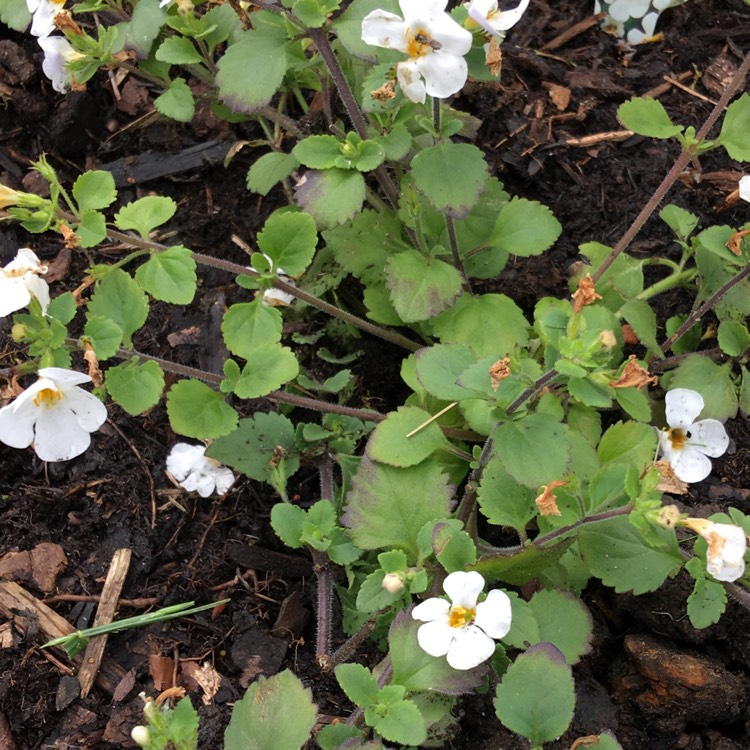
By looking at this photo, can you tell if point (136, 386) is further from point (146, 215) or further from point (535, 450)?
point (535, 450)

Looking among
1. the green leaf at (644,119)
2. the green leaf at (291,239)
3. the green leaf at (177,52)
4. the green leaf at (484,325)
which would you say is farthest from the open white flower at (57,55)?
the green leaf at (644,119)

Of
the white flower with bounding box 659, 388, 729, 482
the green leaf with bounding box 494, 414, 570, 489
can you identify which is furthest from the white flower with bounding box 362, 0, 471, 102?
Answer: the white flower with bounding box 659, 388, 729, 482

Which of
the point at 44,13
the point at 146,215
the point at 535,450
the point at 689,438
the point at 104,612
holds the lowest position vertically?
the point at 104,612

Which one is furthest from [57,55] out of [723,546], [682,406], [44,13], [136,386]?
[723,546]

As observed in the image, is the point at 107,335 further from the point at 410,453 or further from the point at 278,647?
the point at 278,647

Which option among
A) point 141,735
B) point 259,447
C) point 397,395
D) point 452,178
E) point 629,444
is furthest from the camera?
point 397,395

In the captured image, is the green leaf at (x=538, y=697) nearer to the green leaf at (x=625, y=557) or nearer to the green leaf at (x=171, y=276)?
the green leaf at (x=625, y=557)

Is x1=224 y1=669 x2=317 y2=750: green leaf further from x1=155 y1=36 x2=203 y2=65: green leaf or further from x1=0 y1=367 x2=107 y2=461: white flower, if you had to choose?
x1=155 y1=36 x2=203 y2=65: green leaf

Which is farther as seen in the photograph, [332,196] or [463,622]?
[332,196]
